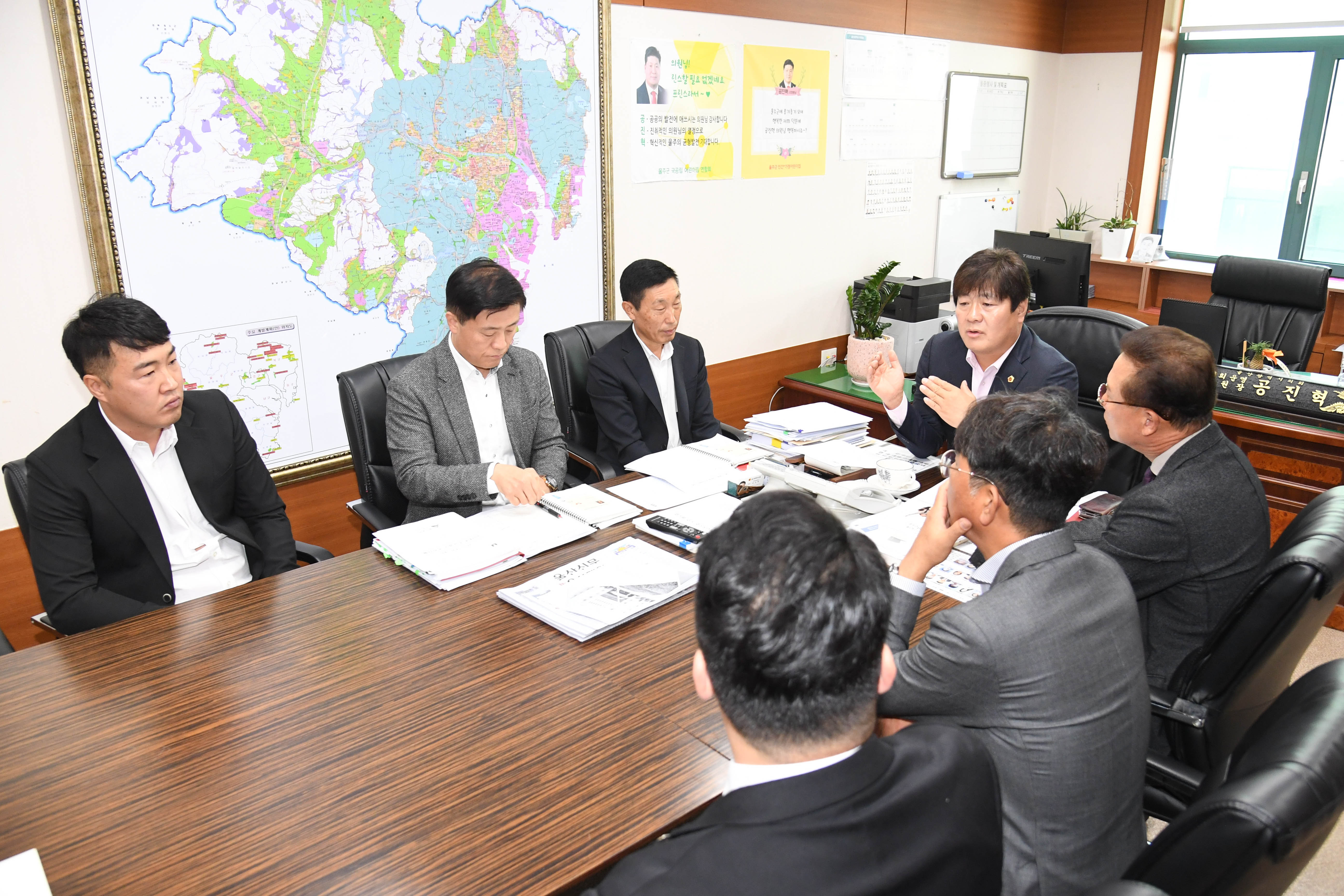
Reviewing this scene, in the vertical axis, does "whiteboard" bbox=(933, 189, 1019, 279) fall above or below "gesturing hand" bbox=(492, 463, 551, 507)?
above

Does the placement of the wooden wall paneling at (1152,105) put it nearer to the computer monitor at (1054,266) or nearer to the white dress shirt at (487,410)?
the computer monitor at (1054,266)

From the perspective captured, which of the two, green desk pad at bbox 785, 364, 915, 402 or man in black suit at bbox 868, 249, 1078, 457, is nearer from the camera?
man in black suit at bbox 868, 249, 1078, 457

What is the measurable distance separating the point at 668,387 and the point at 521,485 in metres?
1.03

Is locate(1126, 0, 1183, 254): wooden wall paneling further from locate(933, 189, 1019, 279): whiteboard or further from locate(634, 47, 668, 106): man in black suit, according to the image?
locate(634, 47, 668, 106): man in black suit

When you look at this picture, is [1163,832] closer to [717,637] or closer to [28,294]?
[717,637]

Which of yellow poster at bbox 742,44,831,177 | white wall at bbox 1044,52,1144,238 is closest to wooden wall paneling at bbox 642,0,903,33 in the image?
yellow poster at bbox 742,44,831,177

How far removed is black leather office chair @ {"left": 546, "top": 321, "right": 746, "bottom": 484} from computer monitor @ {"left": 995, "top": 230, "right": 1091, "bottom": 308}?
1774 millimetres

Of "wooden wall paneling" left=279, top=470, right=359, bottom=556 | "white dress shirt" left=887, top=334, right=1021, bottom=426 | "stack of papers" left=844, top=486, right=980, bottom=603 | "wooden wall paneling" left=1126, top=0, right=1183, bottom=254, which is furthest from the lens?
"wooden wall paneling" left=1126, top=0, right=1183, bottom=254

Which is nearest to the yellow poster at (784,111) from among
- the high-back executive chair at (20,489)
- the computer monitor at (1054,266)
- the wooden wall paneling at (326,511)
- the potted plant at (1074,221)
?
the computer monitor at (1054,266)

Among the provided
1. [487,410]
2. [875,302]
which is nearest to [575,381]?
[487,410]

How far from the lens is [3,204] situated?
2.38 meters

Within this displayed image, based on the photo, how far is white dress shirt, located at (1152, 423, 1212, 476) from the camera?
200 centimetres

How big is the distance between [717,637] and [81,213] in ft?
8.03

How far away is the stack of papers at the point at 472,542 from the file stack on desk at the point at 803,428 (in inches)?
33.1
